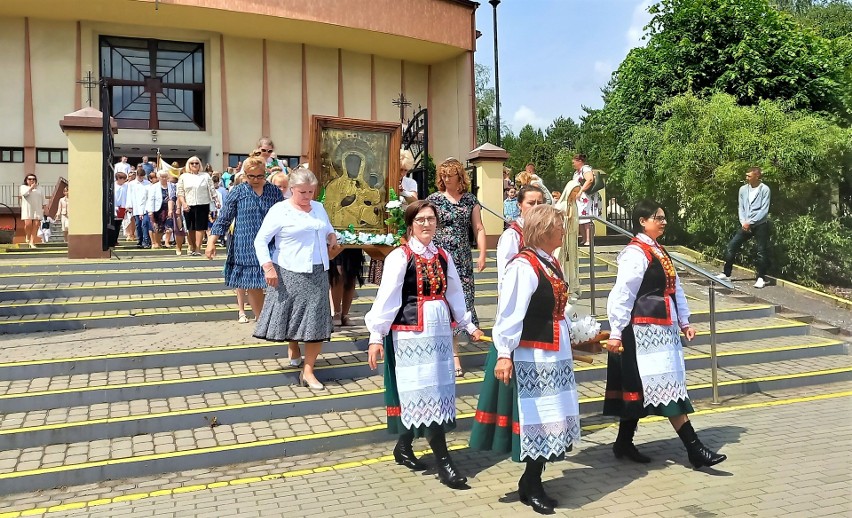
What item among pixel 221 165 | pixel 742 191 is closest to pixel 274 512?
pixel 742 191

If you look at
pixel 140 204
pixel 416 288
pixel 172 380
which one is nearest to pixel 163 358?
pixel 172 380

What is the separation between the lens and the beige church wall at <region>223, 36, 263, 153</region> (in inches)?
1064

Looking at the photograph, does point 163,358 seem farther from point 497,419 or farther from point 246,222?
point 497,419

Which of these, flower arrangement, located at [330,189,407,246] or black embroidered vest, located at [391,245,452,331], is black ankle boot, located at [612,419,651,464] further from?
flower arrangement, located at [330,189,407,246]

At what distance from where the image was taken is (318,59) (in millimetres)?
28594

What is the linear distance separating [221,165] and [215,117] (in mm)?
1777

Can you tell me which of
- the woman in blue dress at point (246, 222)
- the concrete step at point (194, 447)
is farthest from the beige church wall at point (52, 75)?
the concrete step at point (194, 447)

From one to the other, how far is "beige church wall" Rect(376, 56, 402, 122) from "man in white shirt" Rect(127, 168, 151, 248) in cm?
1634

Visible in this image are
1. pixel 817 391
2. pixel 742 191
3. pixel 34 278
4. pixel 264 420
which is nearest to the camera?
pixel 264 420

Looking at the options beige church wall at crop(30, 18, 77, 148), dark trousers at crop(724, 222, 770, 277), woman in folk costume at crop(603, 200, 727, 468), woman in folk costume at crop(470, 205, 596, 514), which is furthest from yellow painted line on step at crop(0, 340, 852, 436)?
beige church wall at crop(30, 18, 77, 148)

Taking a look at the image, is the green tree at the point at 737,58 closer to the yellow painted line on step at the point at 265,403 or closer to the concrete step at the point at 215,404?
the yellow painted line on step at the point at 265,403

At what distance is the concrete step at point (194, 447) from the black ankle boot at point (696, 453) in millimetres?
1529

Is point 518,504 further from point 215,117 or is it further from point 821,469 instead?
point 215,117

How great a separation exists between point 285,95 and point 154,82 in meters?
4.72
